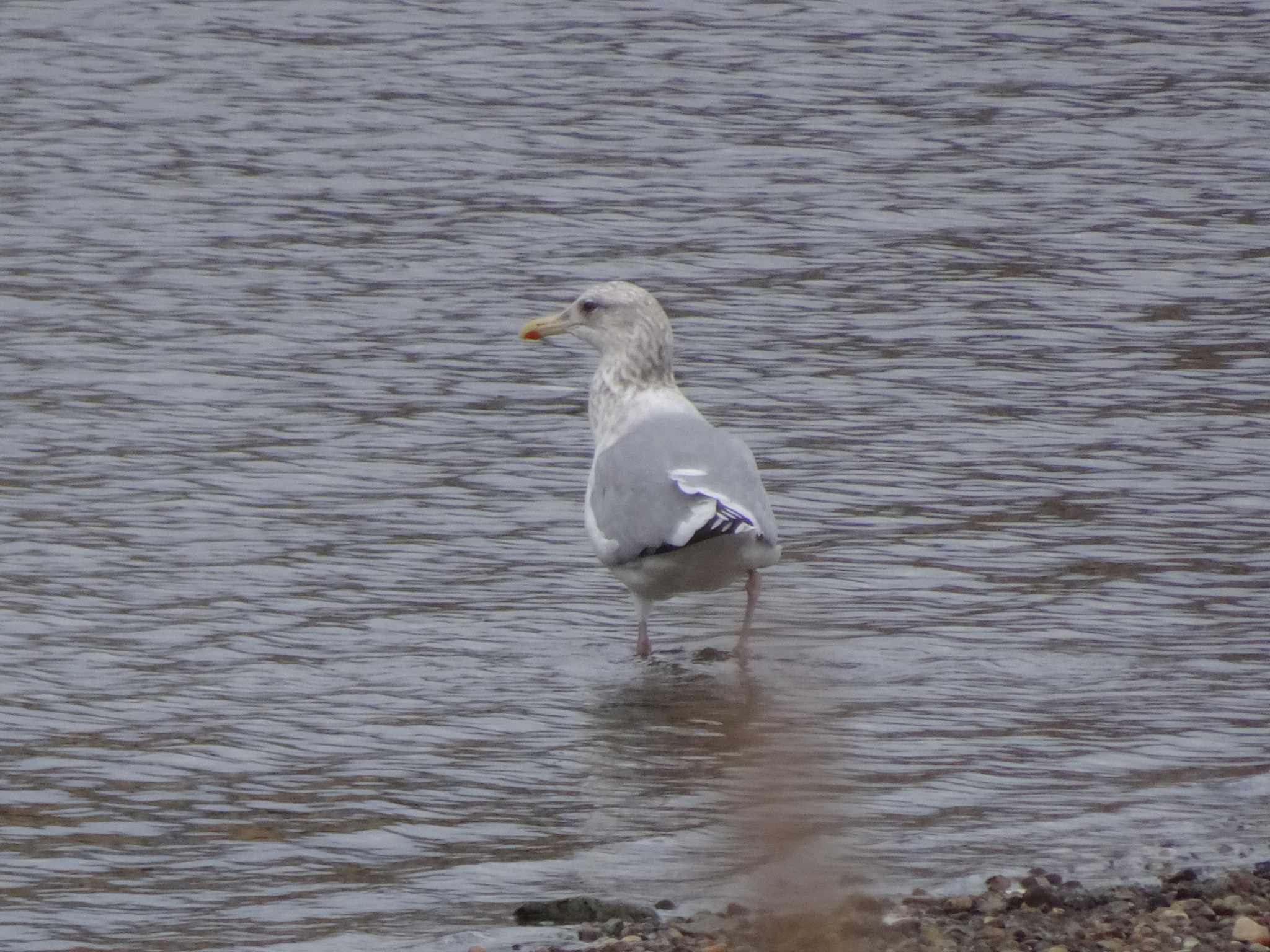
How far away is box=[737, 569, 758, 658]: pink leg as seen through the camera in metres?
9.01

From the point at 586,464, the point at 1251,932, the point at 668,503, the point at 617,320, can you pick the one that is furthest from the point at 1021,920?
the point at 586,464

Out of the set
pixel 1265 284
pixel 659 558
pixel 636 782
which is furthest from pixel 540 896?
pixel 1265 284

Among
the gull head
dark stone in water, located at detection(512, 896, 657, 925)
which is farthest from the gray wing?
dark stone in water, located at detection(512, 896, 657, 925)

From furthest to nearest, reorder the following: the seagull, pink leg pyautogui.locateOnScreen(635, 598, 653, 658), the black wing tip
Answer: pink leg pyautogui.locateOnScreen(635, 598, 653, 658), the seagull, the black wing tip

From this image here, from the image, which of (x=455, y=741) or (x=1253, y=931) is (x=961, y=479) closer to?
(x=455, y=741)

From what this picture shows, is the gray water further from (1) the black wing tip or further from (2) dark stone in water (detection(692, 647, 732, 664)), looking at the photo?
(1) the black wing tip

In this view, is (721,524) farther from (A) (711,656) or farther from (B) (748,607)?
(A) (711,656)

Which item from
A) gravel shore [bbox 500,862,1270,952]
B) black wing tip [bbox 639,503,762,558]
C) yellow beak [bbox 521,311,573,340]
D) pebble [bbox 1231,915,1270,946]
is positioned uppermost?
yellow beak [bbox 521,311,573,340]

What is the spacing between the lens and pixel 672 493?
8.98 metres

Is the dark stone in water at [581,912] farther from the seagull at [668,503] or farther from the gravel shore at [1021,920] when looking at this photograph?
the seagull at [668,503]

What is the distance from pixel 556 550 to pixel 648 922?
14.2ft

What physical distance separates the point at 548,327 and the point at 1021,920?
5124 mm

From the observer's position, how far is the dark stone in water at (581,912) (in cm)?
641

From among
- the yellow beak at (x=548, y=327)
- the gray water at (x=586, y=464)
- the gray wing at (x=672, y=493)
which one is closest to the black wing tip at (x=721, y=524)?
the gray wing at (x=672, y=493)
